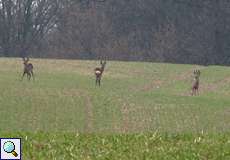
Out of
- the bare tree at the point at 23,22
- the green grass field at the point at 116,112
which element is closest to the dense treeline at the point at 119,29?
the bare tree at the point at 23,22

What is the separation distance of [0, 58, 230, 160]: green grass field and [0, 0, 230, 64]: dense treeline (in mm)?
18508

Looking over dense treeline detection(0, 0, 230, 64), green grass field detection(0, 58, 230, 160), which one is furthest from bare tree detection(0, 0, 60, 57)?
green grass field detection(0, 58, 230, 160)

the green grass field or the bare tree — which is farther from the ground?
the bare tree

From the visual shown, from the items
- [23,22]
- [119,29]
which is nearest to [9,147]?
[119,29]

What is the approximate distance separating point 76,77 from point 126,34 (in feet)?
113

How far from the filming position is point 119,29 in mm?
74812

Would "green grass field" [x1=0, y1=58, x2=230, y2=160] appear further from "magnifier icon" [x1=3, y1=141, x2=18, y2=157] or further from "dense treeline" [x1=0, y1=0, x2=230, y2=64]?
"dense treeline" [x1=0, y1=0, x2=230, y2=64]

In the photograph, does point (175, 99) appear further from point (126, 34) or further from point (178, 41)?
point (126, 34)

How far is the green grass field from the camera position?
396 inches

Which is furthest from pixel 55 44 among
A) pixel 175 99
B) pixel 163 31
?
pixel 175 99

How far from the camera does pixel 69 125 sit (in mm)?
24125

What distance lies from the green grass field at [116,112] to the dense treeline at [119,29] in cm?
1851

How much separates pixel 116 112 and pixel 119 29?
4832 centimetres

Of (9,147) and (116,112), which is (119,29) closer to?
(116,112)
